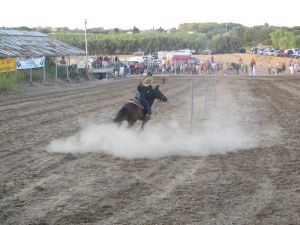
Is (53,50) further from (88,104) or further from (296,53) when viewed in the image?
(296,53)

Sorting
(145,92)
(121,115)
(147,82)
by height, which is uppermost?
(147,82)

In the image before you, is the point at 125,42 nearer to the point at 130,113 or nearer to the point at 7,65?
the point at 7,65

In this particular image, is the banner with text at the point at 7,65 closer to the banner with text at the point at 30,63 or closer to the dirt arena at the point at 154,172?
the banner with text at the point at 30,63

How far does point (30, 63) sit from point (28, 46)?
10.7ft

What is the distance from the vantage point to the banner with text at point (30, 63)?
1332 inches

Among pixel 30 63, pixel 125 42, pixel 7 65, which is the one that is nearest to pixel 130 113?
pixel 7 65

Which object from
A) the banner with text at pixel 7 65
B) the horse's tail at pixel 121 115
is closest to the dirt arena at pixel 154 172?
the horse's tail at pixel 121 115

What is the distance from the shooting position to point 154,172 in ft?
33.1

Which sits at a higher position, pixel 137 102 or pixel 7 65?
pixel 7 65

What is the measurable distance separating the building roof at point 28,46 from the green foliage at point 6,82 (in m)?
1.23

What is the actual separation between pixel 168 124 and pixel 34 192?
8.78 metres

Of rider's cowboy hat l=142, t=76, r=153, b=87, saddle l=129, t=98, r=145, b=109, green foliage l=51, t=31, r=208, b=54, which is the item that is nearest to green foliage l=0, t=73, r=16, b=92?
rider's cowboy hat l=142, t=76, r=153, b=87

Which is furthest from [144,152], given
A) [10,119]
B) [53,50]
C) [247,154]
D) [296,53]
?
[296,53]

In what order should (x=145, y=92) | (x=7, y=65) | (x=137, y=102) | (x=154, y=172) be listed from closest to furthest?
(x=154, y=172) → (x=137, y=102) → (x=145, y=92) → (x=7, y=65)
